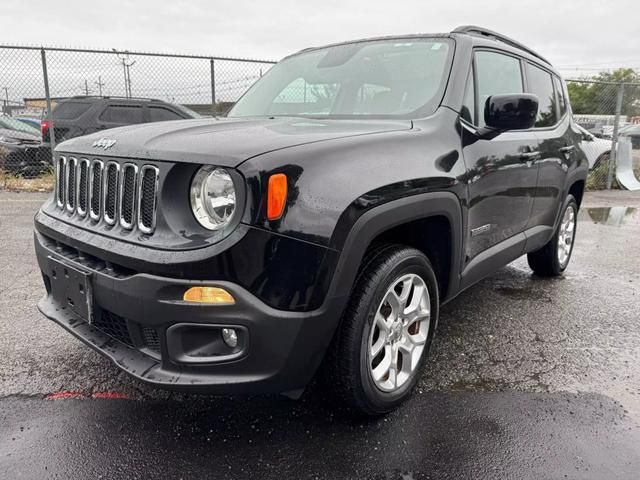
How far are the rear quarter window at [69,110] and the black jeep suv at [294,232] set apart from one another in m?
7.36

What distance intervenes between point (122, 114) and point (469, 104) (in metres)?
8.15

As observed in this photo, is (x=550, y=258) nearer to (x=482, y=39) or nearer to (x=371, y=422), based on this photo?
(x=482, y=39)

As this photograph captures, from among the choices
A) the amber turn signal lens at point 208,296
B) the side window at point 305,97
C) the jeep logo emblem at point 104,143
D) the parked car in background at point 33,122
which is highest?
the side window at point 305,97

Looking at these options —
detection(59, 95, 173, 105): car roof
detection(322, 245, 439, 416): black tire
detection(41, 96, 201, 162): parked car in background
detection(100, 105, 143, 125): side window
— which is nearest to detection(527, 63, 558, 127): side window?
detection(322, 245, 439, 416): black tire

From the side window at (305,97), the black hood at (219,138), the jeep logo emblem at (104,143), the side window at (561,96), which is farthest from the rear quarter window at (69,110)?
the side window at (561,96)

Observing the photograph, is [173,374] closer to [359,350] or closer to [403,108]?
[359,350]

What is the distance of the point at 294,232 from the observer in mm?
1855

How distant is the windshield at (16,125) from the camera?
10.6 meters

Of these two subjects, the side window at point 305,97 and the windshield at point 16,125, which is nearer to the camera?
the side window at point 305,97

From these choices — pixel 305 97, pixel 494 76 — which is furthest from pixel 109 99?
pixel 494 76

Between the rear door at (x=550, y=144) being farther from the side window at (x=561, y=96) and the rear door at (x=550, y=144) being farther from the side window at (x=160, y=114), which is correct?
Result: the side window at (x=160, y=114)

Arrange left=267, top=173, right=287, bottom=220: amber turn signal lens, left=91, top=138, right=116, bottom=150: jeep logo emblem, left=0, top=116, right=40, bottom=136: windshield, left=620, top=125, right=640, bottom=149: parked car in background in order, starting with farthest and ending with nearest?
left=620, top=125, right=640, bottom=149: parked car in background, left=0, top=116, right=40, bottom=136: windshield, left=91, top=138, right=116, bottom=150: jeep logo emblem, left=267, top=173, right=287, bottom=220: amber turn signal lens

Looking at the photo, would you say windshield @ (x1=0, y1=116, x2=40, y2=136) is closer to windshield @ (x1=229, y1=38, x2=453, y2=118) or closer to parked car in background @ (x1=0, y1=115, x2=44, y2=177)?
parked car in background @ (x1=0, y1=115, x2=44, y2=177)

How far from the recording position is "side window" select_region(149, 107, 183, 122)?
380 inches
